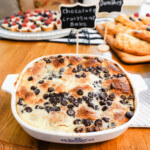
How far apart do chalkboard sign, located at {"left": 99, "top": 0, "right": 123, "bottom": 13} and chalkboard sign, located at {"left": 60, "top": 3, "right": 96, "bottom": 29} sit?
33 cm

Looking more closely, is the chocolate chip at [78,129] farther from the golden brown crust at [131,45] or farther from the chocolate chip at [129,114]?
the golden brown crust at [131,45]

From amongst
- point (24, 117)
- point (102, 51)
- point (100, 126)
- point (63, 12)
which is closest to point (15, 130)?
point (24, 117)

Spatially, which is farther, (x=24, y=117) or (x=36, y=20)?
(x=36, y=20)

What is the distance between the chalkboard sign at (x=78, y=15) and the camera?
124 cm

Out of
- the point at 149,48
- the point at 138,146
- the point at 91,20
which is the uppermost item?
the point at 91,20

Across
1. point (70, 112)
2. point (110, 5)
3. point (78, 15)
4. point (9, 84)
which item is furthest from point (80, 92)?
point (110, 5)

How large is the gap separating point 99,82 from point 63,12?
613mm

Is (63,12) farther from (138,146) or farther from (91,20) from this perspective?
(138,146)

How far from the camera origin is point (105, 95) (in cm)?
96

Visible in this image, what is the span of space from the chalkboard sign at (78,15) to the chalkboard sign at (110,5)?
0.33 metres

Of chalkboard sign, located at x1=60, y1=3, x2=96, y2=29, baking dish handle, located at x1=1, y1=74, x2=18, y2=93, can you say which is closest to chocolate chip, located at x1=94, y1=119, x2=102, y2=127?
baking dish handle, located at x1=1, y1=74, x2=18, y2=93

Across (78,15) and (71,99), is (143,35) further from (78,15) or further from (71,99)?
(71,99)

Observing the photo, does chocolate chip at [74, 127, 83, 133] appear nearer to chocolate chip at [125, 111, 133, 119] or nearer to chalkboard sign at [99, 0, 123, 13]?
chocolate chip at [125, 111, 133, 119]

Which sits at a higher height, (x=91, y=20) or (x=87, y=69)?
(x=91, y=20)
